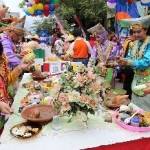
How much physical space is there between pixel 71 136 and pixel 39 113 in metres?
0.33

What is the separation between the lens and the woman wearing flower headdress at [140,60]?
366 centimetres

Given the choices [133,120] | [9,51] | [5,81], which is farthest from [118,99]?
[9,51]

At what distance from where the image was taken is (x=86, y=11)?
26.3 ft

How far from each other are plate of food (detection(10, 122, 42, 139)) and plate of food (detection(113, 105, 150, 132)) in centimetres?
57

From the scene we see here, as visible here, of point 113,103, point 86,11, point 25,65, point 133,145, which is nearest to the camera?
point 133,145

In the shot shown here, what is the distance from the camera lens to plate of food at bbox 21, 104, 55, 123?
8.48ft

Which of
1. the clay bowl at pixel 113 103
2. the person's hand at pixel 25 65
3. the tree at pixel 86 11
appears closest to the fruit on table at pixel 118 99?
the clay bowl at pixel 113 103

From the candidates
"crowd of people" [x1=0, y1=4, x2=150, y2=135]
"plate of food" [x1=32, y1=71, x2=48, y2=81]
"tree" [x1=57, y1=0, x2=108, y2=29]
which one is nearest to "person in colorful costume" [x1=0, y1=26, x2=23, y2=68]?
"crowd of people" [x1=0, y1=4, x2=150, y2=135]

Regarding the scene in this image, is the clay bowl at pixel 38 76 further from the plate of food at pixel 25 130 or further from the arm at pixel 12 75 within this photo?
the plate of food at pixel 25 130

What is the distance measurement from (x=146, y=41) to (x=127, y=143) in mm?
1562

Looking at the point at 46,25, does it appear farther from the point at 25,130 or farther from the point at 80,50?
the point at 25,130

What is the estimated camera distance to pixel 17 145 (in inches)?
92.3

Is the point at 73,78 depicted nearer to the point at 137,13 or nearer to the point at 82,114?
the point at 82,114

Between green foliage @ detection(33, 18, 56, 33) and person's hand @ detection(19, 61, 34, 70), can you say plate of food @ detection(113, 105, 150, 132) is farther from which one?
green foliage @ detection(33, 18, 56, 33)
